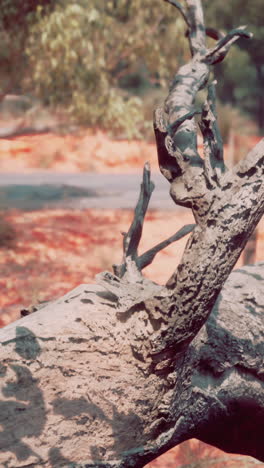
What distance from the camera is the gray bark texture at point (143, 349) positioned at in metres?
2.39

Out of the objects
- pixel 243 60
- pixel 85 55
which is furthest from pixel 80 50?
pixel 243 60

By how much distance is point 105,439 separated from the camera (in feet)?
8.23

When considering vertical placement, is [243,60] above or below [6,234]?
above

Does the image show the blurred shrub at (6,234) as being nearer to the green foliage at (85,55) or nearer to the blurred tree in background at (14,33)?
the green foliage at (85,55)

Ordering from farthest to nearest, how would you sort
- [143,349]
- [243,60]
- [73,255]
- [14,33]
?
1. [243,60]
2. [73,255]
3. [14,33]
4. [143,349]

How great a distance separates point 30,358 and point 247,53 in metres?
27.4

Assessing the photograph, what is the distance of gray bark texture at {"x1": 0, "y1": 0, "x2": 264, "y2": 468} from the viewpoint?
239 centimetres

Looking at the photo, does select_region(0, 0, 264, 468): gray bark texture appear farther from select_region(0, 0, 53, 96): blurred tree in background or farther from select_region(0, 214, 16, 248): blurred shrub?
select_region(0, 214, 16, 248): blurred shrub

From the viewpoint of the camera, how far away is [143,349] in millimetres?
2527

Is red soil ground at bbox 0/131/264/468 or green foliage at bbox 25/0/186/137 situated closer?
red soil ground at bbox 0/131/264/468

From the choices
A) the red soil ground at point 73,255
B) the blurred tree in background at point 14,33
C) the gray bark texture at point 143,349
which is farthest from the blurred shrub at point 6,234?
the gray bark texture at point 143,349

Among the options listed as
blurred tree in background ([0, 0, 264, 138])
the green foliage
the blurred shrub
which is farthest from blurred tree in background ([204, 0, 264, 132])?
the blurred shrub

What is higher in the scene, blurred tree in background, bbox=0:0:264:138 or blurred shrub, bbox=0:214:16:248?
blurred tree in background, bbox=0:0:264:138

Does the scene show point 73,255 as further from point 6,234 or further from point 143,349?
point 143,349
